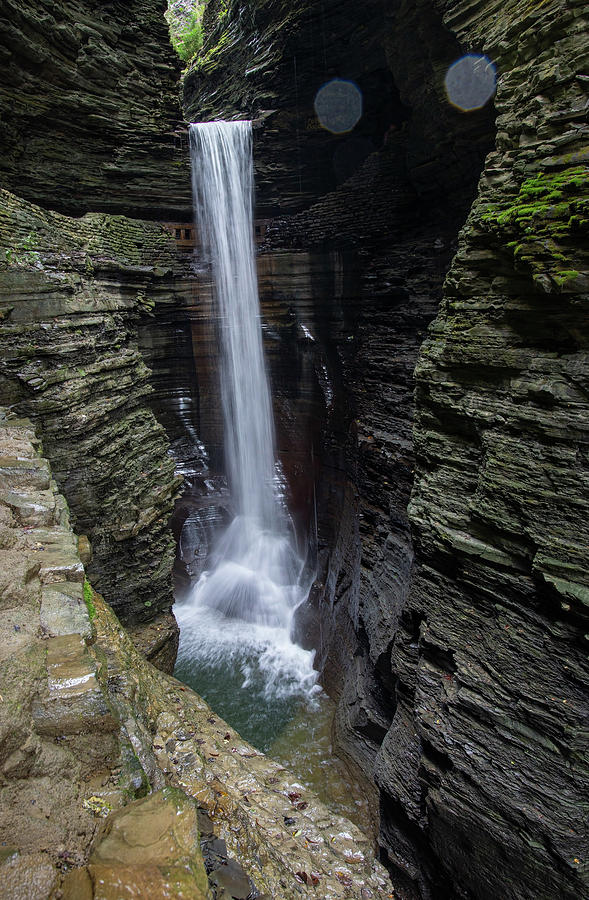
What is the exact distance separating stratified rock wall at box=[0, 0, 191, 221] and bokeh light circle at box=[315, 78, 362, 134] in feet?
14.6

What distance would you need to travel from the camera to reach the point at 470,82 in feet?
27.5

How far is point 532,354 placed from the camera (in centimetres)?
481

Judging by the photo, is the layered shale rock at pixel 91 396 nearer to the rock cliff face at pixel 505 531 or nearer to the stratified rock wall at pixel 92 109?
the stratified rock wall at pixel 92 109

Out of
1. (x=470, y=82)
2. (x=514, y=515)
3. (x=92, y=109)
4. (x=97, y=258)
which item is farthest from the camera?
(x=92, y=109)

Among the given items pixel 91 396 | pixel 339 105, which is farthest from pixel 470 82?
pixel 91 396

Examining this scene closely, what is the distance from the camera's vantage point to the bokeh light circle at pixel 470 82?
308 inches

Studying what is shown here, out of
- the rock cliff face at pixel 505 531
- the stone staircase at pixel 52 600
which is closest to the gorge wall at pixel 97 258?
the stone staircase at pixel 52 600

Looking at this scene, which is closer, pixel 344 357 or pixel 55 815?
pixel 55 815

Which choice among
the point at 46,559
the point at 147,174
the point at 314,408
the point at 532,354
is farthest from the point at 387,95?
the point at 46,559

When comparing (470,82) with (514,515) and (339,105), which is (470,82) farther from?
(514,515)

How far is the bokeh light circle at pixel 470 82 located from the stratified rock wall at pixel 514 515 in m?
2.21

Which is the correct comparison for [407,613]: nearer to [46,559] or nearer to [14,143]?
[46,559]

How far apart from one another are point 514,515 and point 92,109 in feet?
49.5

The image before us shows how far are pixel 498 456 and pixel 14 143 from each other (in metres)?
14.5
